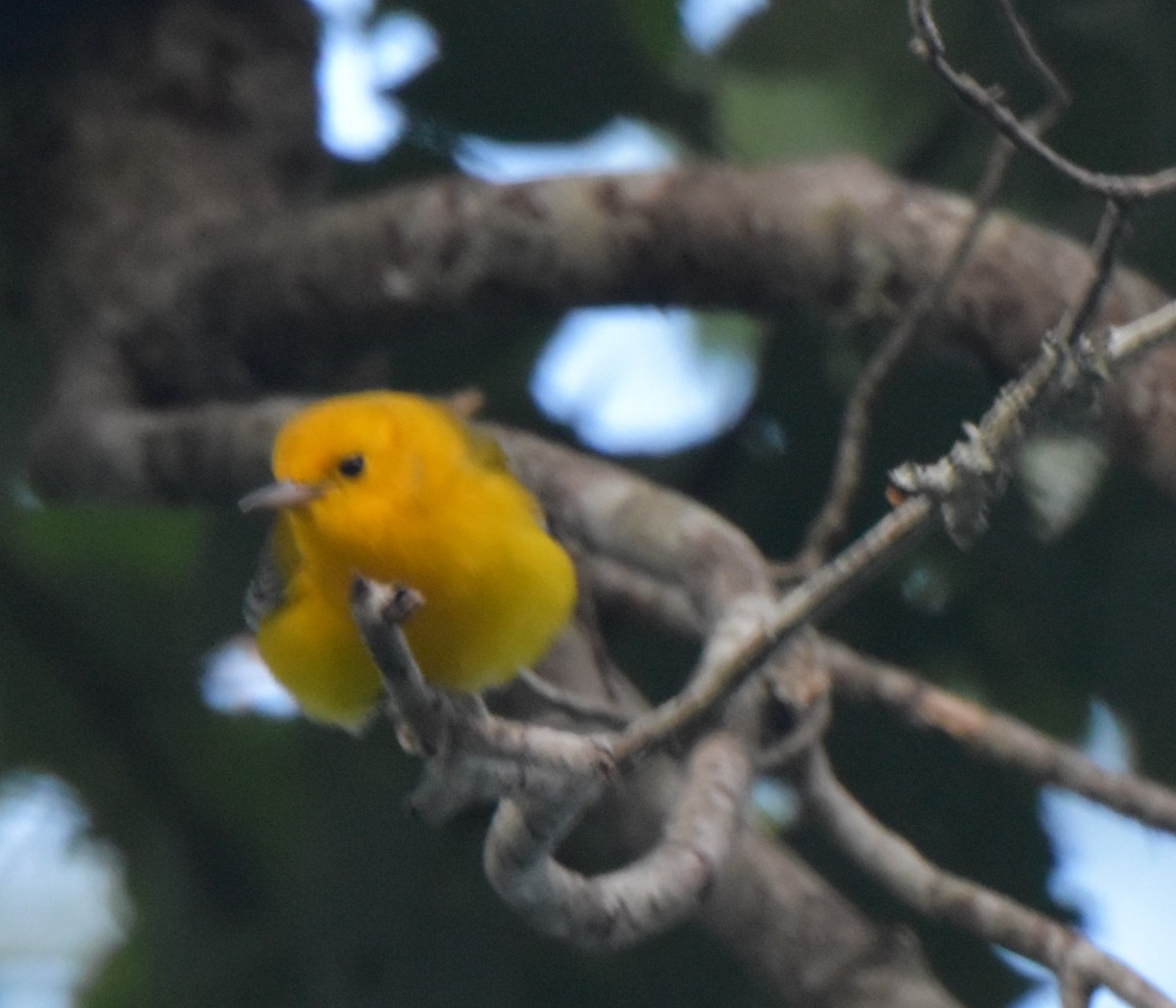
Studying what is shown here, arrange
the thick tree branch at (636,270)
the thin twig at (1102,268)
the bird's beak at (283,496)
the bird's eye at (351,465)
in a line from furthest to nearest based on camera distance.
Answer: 1. the thick tree branch at (636,270)
2. the bird's eye at (351,465)
3. the bird's beak at (283,496)
4. the thin twig at (1102,268)

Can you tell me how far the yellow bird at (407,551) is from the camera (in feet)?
7.02

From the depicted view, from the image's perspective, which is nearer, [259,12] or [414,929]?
[414,929]

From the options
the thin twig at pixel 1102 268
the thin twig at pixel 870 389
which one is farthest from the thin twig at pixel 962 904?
the thin twig at pixel 1102 268

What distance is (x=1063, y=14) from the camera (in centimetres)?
274

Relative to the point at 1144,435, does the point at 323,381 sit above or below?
below


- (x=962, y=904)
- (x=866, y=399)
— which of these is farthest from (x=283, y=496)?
(x=962, y=904)

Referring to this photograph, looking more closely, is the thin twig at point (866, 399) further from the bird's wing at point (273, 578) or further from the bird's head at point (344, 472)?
the bird's wing at point (273, 578)

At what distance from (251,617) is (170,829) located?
0.61m

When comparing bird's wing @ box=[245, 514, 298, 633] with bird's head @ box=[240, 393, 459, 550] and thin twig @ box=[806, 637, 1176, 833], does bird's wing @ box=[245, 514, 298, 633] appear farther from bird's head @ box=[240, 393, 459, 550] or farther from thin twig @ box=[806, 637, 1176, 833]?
thin twig @ box=[806, 637, 1176, 833]

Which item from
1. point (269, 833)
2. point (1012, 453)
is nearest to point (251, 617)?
point (269, 833)

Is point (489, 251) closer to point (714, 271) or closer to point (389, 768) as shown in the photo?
point (714, 271)

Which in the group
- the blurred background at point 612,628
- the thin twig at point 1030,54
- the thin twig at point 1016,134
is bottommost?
the blurred background at point 612,628

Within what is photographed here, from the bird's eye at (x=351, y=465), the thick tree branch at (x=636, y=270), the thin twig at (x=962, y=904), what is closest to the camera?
the thin twig at (x=962, y=904)

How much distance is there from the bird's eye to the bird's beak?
0.11 ft
